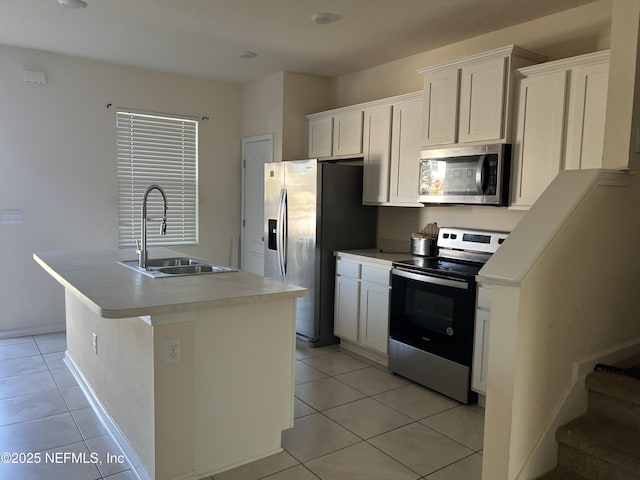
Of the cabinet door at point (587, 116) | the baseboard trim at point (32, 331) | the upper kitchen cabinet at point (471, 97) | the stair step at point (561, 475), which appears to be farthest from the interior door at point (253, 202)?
the stair step at point (561, 475)

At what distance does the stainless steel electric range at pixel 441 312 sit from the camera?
3.26 m

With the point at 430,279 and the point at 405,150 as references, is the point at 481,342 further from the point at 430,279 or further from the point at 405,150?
the point at 405,150

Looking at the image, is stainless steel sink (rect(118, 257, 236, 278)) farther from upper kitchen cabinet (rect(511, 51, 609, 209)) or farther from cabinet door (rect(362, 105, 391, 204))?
upper kitchen cabinet (rect(511, 51, 609, 209))

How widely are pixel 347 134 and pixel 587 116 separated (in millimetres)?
2253

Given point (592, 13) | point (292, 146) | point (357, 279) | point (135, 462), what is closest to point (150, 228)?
point (292, 146)

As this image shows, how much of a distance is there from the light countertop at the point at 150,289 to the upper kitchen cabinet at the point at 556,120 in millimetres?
1730

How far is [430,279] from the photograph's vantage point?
3.46 meters

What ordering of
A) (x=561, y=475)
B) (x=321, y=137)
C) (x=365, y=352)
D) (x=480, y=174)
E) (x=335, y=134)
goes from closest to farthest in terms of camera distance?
(x=561, y=475) < (x=480, y=174) < (x=365, y=352) < (x=335, y=134) < (x=321, y=137)

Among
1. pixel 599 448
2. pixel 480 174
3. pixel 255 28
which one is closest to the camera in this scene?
pixel 599 448

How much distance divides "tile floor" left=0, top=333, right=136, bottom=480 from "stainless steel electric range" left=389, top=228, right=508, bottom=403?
2.07 m

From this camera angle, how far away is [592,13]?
3.19 m

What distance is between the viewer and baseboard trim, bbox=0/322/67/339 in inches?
182

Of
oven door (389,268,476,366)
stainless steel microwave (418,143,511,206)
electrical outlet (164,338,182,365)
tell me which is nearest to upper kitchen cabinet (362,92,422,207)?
stainless steel microwave (418,143,511,206)

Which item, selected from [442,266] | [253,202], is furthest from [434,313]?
[253,202]
